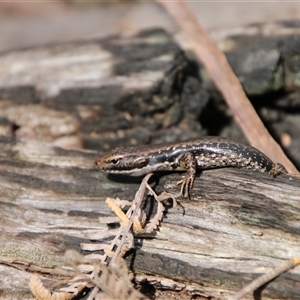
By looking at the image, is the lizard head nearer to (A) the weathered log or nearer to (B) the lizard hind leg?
(A) the weathered log

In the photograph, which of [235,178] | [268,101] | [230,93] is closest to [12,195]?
[235,178]

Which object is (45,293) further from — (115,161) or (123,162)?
(123,162)

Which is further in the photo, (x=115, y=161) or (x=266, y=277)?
(x=115, y=161)

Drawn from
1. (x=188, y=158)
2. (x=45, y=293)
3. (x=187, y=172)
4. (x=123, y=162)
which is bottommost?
(x=45, y=293)

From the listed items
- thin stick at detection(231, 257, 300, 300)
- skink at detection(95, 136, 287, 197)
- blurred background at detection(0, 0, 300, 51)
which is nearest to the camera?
thin stick at detection(231, 257, 300, 300)

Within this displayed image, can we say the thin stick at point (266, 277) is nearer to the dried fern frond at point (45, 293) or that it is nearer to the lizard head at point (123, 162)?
the dried fern frond at point (45, 293)

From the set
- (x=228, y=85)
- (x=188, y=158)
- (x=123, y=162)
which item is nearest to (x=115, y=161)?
(x=123, y=162)

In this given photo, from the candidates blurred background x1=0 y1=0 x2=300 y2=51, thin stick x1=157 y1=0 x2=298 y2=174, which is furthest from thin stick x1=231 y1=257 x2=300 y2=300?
blurred background x1=0 y1=0 x2=300 y2=51

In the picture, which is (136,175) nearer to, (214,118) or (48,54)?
(214,118)
